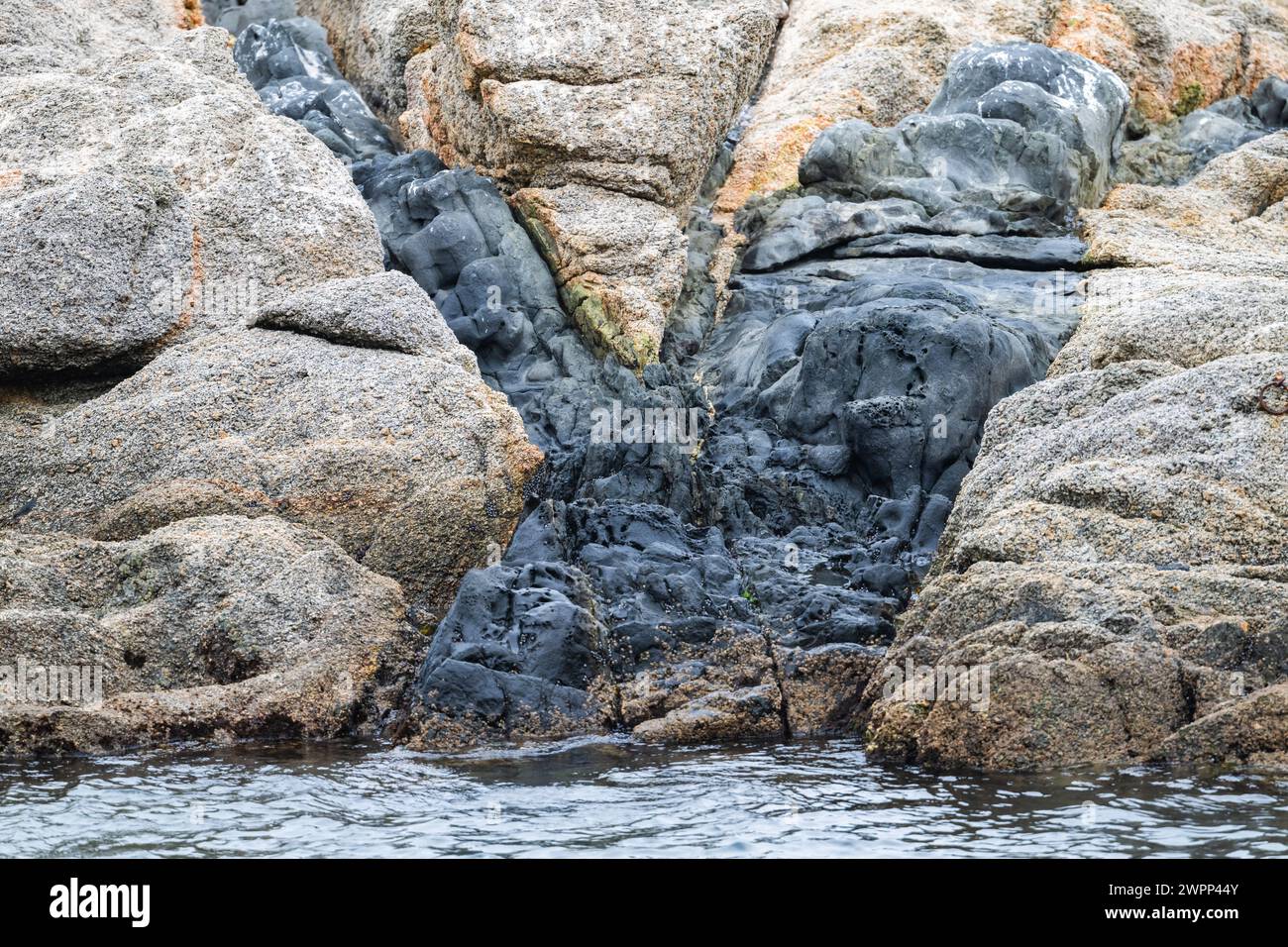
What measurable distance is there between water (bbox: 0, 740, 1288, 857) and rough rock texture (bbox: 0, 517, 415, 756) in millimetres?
441

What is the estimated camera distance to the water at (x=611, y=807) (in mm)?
9172

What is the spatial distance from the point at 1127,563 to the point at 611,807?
14.9ft

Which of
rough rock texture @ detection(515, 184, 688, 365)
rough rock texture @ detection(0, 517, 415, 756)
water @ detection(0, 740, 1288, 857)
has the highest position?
rough rock texture @ detection(515, 184, 688, 365)

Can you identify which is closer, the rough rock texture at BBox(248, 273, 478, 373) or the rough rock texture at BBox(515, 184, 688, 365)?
the rough rock texture at BBox(248, 273, 478, 373)

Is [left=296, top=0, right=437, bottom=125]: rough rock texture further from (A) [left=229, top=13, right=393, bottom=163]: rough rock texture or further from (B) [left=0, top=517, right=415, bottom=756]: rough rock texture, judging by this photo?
(B) [left=0, top=517, right=415, bottom=756]: rough rock texture

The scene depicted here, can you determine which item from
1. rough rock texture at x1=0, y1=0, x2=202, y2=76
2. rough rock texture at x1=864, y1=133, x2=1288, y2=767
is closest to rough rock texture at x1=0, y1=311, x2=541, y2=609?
rough rock texture at x1=864, y1=133, x2=1288, y2=767

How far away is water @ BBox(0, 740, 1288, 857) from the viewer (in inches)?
361

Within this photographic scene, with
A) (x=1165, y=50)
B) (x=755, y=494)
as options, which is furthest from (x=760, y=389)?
(x=1165, y=50)

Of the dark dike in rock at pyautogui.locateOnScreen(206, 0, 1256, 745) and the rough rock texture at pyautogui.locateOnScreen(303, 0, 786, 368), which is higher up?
the rough rock texture at pyautogui.locateOnScreen(303, 0, 786, 368)

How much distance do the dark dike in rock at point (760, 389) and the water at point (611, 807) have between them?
1125 mm

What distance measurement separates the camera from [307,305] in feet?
52.4

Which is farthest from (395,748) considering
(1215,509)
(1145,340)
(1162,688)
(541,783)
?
(1145,340)

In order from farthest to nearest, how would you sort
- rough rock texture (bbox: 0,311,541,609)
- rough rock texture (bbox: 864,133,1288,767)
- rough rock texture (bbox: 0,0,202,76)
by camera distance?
rough rock texture (bbox: 0,0,202,76) < rough rock texture (bbox: 0,311,541,609) < rough rock texture (bbox: 864,133,1288,767)

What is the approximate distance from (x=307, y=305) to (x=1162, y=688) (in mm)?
9622
